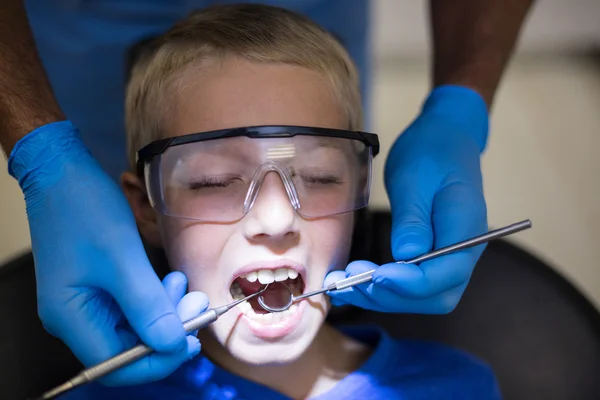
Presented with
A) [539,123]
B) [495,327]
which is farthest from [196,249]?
[539,123]

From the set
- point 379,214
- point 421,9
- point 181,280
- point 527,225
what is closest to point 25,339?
point 181,280

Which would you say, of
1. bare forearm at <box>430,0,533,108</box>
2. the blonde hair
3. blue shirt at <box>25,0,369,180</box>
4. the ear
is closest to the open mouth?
the ear

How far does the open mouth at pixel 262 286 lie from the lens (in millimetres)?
1075

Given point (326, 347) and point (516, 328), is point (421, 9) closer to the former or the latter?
point (516, 328)

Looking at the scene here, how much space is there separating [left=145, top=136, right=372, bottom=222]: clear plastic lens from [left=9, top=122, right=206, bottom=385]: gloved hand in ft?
0.30

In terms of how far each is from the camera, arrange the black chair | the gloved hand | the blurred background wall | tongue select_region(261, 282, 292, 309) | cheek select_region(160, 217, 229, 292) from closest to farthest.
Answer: the gloved hand
cheek select_region(160, 217, 229, 292)
tongue select_region(261, 282, 292, 309)
the black chair
the blurred background wall

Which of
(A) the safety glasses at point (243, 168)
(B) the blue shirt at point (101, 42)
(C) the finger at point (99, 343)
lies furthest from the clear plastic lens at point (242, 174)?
(B) the blue shirt at point (101, 42)

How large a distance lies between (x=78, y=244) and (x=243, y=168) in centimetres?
30

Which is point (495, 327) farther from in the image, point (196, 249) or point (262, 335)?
point (196, 249)

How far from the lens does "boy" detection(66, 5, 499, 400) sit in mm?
1073

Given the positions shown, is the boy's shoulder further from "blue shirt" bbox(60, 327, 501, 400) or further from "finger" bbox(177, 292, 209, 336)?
"finger" bbox(177, 292, 209, 336)

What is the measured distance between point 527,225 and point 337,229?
1.07ft

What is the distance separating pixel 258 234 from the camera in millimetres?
1051

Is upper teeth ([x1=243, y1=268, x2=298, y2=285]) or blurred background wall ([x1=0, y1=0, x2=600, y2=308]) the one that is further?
blurred background wall ([x1=0, y1=0, x2=600, y2=308])
